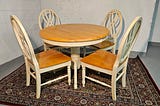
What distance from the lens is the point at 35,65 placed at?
A: 1.72 meters

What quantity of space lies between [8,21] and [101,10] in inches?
71.4

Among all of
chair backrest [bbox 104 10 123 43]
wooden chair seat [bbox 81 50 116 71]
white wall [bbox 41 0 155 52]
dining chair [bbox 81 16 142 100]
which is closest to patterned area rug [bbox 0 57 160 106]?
dining chair [bbox 81 16 142 100]

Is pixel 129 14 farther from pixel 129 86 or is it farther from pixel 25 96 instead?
pixel 25 96

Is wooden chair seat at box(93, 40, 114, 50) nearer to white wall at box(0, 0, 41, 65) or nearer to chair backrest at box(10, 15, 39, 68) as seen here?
chair backrest at box(10, 15, 39, 68)

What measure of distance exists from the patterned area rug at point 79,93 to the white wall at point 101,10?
120 cm

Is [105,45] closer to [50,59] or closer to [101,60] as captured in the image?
[101,60]

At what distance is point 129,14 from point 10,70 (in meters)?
2.47

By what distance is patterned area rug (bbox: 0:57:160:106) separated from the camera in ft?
5.88

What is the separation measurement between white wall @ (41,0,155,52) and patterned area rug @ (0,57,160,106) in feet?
3.93

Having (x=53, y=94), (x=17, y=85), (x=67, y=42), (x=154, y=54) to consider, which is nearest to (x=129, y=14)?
(x=154, y=54)

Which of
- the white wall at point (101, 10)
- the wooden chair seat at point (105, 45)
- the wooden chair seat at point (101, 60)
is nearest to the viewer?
the wooden chair seat at point (101, 60)

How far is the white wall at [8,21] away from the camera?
97.2 inches

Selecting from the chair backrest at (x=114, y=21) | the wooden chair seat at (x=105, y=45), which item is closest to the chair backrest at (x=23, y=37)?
the wooden chair seat at (x=105, y=45)

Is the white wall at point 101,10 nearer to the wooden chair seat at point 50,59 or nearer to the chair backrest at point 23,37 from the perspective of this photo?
the wooden chair seat at point 50,59
